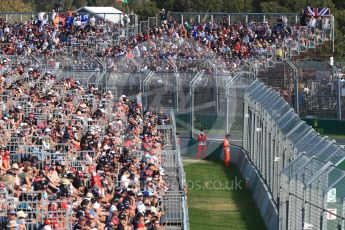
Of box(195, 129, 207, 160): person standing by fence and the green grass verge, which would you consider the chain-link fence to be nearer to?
box(195, 129, 207, 160): person standing by fence

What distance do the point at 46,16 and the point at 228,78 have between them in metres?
25.1

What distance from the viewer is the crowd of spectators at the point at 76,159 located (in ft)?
68.4

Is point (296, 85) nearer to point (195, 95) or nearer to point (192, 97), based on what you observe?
point (195, 95)

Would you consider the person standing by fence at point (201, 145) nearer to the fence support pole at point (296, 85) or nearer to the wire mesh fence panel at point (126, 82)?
the wire mesh fence panel at point (126, 82)

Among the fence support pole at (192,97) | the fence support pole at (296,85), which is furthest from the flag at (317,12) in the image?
the fence support pole at (192,97)

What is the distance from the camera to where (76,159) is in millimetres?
29141

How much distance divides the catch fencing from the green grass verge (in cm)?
88

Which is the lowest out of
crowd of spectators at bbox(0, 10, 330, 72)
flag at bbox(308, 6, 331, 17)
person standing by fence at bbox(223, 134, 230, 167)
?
person standing by fence at bbox(223, 134, 230, 167)

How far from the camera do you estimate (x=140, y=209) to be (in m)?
22.1

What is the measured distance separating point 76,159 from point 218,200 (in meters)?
4.78

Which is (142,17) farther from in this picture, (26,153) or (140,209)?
(140,209)

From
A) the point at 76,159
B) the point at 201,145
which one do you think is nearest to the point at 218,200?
the point at 76,159

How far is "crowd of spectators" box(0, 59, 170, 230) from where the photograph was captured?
20.8 m

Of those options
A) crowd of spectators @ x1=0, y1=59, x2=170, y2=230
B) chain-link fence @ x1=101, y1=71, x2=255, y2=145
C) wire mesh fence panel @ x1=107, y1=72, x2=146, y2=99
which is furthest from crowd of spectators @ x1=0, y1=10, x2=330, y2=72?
crowd of spectators @ x1=0, y1=59, x2=170, y2=230
